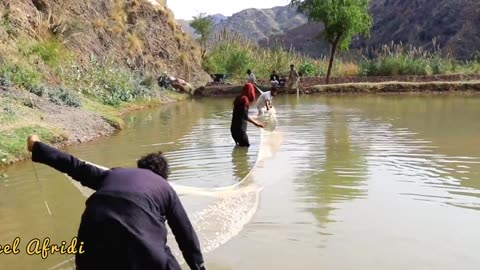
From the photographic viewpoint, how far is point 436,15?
5931cm

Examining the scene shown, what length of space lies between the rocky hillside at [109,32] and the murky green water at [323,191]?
7006mm

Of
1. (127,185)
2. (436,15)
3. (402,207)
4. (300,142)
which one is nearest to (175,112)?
(300,142)

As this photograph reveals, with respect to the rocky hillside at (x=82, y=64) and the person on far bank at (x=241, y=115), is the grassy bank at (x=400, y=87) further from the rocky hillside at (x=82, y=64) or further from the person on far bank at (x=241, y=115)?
the person on far bank at (x=241, y=115)

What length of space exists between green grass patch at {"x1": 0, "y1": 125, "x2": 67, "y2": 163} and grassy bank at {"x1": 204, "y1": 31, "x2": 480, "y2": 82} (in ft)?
71.1

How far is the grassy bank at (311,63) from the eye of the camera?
102 feet

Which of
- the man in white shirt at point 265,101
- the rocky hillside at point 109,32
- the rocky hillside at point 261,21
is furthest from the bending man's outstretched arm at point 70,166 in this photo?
the rocky hillside at point 261,21

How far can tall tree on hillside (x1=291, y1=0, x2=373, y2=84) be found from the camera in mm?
30125

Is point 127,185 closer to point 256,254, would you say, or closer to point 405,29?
point 256,254

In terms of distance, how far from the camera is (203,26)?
41719mm

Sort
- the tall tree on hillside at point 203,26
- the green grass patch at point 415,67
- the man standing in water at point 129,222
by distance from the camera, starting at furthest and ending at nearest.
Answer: the tall tree on hillside at point 203,26, the green grass patch at point 415,67, the man standing in water at point 129,222

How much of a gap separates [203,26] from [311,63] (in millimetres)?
10041

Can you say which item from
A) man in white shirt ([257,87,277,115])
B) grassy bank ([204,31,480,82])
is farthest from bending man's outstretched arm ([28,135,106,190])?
grassy bank ([204,31,480,82])

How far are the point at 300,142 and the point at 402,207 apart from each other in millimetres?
5546

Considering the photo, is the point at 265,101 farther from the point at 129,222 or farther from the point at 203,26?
the point at 203,26
